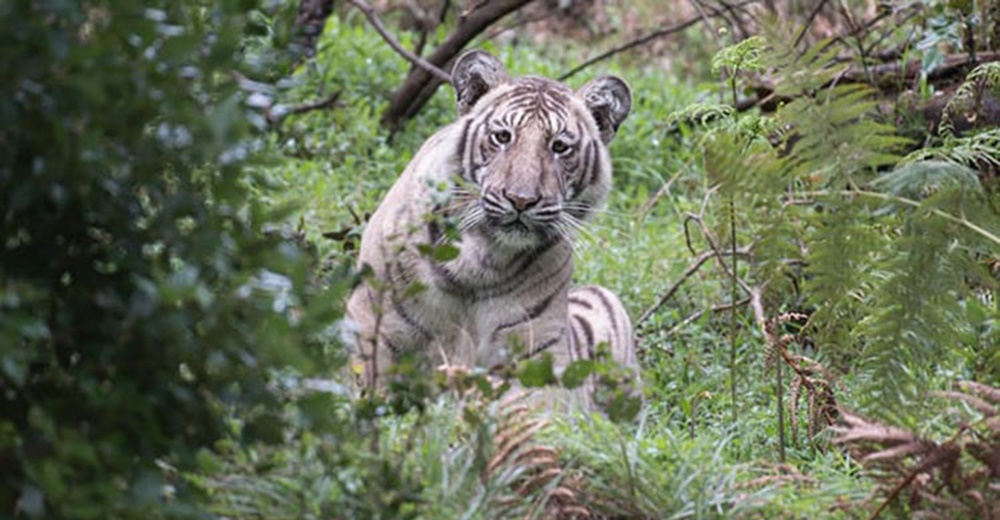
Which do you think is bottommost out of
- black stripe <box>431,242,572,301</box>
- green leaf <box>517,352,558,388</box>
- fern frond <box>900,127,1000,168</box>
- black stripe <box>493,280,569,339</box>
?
black stripe <box>493,280,569,339</box>

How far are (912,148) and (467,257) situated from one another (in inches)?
122

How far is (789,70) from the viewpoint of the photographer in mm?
4836

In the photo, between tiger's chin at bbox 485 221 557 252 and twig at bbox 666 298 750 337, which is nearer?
tiger's chin at bbox 485 221 557 252

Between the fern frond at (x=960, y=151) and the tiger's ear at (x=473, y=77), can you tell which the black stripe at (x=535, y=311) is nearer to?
the tiger's ear at (x=473, y=77)

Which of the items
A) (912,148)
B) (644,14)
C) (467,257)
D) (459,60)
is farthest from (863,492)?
(644,14)

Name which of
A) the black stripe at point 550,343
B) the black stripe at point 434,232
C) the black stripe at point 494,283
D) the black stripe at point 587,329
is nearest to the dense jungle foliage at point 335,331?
the black stripe at point 587,329

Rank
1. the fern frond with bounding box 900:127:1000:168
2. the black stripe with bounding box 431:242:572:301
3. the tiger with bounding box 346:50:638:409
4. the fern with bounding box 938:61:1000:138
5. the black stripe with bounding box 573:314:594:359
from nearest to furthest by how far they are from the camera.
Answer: the fern frond with bounding box 900:127:1000:168 → the tiger with bounding box 346:50:638:409 → the black stripe with bounding box 431:242:572:301 → the fern with bounding box 938:61:1000:138 → the black stripe with bounding box 573:314:594:359

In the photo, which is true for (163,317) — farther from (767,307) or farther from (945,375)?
(767,307)

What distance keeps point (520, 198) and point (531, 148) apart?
0.95 feet

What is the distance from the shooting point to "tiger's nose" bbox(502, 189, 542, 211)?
6.14m

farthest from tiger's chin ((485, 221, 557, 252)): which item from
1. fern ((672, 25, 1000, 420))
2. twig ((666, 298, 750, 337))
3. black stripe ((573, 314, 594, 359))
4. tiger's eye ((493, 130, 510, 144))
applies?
twig ((666, 298, 750, 337))

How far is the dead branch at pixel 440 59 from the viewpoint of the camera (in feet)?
29.4

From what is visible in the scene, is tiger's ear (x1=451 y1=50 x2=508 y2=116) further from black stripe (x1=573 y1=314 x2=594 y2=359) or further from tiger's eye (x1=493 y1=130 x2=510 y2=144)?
black stripe (x1=573 y1=314 x2=594 y2=359)

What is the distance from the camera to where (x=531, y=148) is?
6348 mm
